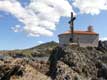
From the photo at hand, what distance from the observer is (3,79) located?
50406 millimetres

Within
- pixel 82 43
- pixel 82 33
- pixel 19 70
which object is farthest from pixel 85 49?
pixel 19 70

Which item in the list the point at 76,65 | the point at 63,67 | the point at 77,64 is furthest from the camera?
the point at 77,64

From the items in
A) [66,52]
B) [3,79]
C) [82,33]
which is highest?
[82,33]

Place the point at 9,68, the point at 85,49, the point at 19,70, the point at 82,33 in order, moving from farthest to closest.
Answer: the point at 82,33 → the point at 85,49 → the point at 9,68 → the point at 19,70

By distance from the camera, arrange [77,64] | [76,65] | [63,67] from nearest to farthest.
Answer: [63,67], [76,65], [77,64]

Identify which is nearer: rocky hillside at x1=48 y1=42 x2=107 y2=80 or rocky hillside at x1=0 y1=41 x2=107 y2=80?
rocky hillside at x1=0 y1=41 x2=107 y2=80

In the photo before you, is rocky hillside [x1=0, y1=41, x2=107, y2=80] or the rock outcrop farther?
the rock outcrop

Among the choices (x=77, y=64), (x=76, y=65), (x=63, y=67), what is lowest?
(x=63, y=67)

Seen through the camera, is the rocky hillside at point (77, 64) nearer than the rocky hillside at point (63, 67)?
No

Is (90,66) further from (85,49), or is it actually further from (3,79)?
(3,79)

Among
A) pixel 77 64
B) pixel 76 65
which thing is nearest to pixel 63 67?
pixel 76 65

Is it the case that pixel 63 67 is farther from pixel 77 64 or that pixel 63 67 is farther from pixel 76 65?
pixel 77 64

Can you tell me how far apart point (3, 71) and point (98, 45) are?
21.5 metres

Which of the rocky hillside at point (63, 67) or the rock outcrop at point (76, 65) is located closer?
the rocky hillside at point (63, 67)
